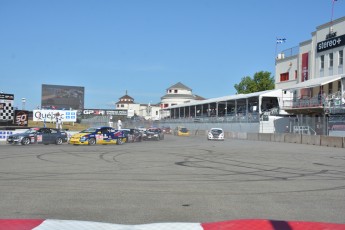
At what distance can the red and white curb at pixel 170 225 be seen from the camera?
243 inches

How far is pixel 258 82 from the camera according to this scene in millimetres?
90938

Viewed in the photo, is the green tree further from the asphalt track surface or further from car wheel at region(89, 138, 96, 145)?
the asphalt track surface

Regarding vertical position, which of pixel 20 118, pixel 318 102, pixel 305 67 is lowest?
pixel 20 118

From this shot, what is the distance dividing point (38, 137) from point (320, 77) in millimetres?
30659

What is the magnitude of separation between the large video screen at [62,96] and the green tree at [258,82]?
1469 inches

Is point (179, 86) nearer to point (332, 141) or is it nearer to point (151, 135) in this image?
point (151, 135)

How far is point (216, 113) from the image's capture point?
222ft

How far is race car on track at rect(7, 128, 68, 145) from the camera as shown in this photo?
30.2 meters

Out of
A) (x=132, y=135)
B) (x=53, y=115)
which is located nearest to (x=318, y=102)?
(x=132, y=135)

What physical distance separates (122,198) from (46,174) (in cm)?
449

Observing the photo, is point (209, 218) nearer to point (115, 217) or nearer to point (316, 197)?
point (115, 217)

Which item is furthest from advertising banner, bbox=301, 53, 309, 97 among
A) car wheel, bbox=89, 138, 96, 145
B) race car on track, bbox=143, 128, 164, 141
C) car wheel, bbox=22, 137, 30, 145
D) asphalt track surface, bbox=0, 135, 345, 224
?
asphalt track surface, bbox=0, 135, 345, 224

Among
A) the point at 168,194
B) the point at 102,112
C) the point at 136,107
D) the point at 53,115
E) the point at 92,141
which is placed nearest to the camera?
the point at 168,194

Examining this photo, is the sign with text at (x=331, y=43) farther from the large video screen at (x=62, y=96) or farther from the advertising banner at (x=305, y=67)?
the large video screen at (x=62, y=96)
